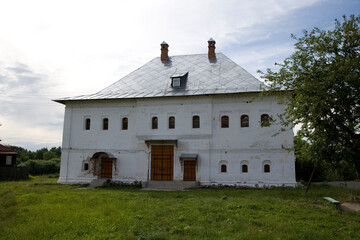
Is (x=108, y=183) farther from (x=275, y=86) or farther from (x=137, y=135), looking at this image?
(x=275, y=86)

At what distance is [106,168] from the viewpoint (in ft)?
67.6

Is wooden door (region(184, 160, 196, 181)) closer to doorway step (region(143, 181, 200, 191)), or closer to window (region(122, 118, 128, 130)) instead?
doorway step (region(143, 181, 200, 191))

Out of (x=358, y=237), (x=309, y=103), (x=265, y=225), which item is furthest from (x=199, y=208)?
(x=309, y=103)

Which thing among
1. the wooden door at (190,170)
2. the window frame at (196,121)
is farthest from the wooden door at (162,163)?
the window frame at (196,121)

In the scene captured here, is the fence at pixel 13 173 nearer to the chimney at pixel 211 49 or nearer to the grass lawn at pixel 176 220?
the grass lawn at pixel 176 220

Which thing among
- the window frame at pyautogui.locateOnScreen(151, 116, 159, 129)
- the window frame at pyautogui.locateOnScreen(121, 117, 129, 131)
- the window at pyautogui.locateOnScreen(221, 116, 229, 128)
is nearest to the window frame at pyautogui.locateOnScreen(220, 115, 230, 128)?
the window at pyautogui.locateOnScreen(221, 116, 229, 128)

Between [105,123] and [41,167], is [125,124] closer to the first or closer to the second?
[105,123]

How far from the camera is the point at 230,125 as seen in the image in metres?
19.1

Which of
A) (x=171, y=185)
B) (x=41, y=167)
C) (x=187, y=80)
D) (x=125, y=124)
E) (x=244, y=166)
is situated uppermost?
(x=187, y=80)

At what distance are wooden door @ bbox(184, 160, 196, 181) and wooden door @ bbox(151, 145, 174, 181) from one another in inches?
37.0

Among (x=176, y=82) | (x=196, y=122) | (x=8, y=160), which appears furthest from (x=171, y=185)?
(x=8, y=160)

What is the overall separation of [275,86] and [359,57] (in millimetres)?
3253

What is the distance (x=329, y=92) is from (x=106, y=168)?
1495cm

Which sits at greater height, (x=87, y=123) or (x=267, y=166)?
(x=87, y=123)
